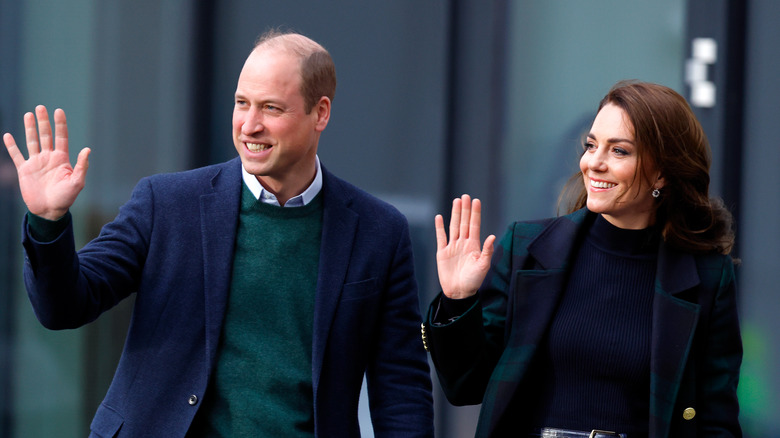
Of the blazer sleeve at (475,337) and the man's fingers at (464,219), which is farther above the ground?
the man's fingers at (464,219)

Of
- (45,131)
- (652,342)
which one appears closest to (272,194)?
(45,131)

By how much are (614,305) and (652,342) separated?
0.17 m

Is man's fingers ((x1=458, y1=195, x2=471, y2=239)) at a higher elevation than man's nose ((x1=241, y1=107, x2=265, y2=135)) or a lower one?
lower

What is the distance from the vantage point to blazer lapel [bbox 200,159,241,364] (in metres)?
2.92

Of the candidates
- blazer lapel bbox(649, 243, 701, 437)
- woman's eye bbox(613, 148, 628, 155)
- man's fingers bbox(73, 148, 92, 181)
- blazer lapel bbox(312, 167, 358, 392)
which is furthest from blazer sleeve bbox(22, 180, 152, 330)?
blazer lapel bbox(649, 243, 701, 437)

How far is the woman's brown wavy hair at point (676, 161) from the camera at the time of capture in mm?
3141

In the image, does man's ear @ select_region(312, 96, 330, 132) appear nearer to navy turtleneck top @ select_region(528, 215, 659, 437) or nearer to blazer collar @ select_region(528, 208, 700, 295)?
blazer collar @ select_region(528, 208, 700, 295)

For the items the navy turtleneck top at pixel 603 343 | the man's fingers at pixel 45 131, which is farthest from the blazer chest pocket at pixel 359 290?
the man's fingers at pixel 45 131

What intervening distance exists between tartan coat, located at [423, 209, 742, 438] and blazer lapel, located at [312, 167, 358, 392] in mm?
320

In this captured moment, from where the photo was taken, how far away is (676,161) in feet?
10.4

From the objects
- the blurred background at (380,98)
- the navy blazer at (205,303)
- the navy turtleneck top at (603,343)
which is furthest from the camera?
the blurred background at (380,98)

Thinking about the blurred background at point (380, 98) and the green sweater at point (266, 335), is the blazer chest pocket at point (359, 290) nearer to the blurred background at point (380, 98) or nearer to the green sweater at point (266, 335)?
the green sweater at point (266, 335)

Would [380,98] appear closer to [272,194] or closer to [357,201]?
[357,201]

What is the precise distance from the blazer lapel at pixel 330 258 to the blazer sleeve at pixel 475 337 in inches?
12.5
